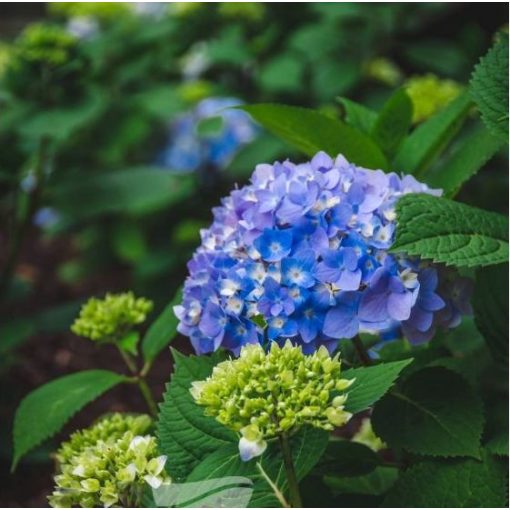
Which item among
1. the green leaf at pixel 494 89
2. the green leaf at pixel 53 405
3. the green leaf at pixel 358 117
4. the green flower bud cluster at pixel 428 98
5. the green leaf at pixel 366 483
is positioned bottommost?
the green leaf at pixel 366 483

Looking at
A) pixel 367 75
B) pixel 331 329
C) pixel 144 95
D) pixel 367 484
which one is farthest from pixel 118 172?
pixel 331 329

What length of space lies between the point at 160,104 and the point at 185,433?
2062 millimetres

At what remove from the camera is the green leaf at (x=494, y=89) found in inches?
55.1

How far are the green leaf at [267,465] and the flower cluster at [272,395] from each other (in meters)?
0.04

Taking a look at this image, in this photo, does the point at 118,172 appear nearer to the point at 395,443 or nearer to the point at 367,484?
the point at 367,484

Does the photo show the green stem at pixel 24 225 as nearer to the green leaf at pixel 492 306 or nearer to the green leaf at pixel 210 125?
the green leaf at pixel 210 125

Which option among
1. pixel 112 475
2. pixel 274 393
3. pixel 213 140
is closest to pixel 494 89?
pixel 274 393

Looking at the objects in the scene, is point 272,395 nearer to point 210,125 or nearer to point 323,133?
point 323,133

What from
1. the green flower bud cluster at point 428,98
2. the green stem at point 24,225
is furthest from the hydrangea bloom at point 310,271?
the green stem at point 24,225

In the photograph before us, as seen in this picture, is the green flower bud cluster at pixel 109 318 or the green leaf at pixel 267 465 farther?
the green flower bud cluster at pixel 109 318

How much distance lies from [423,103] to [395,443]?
1210 millimetres

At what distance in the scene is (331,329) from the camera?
1.26 m

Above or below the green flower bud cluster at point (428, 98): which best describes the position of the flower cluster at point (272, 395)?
above

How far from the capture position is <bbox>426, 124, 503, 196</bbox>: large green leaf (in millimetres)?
1454
